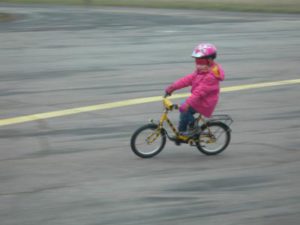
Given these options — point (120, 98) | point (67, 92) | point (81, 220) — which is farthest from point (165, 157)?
point (67, 92)

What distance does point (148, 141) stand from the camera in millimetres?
9977

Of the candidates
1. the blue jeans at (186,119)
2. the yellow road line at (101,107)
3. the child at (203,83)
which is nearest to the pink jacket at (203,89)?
the child at (203,83)

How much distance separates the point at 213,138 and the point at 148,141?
951 millimetres

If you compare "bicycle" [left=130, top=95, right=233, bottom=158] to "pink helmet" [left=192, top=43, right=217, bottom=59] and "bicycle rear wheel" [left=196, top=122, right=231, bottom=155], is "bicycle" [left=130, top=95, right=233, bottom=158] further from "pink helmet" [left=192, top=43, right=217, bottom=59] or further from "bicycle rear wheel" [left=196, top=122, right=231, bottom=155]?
"pink helmet" [left=192, top=43, right=217, bottom=59]

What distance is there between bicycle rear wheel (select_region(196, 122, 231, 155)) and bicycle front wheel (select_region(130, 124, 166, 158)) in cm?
55

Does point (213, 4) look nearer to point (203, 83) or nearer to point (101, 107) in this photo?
point (101, 107)

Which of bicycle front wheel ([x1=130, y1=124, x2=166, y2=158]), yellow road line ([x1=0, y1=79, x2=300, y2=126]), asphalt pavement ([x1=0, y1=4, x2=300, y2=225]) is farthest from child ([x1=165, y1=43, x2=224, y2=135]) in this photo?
yellow road line ([x1=0, y1=79, x2=300, y2=126])

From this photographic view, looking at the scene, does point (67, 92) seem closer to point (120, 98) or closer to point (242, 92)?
point (120, 98)

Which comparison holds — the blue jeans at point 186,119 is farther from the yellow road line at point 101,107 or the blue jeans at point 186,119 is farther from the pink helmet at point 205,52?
the yellow road line at point 101,107

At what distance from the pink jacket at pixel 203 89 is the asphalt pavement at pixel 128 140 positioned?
0.81 meters

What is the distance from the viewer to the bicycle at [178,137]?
391 inches

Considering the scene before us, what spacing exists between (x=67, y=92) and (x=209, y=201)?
805 cm

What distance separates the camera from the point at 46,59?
20.9 meters

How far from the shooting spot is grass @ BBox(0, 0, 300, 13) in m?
41.6
